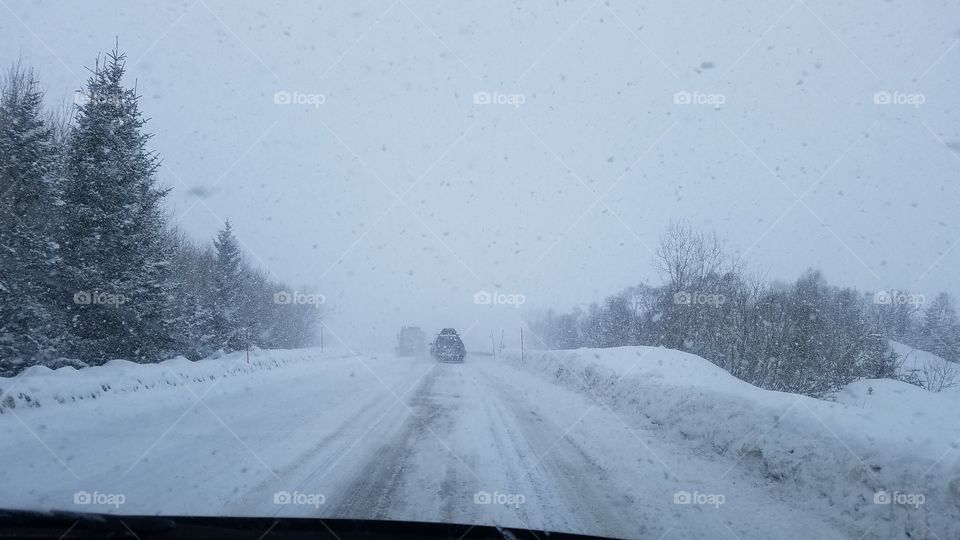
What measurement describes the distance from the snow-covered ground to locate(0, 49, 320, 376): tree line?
22.5ft

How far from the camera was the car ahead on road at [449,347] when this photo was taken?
29.7 metres

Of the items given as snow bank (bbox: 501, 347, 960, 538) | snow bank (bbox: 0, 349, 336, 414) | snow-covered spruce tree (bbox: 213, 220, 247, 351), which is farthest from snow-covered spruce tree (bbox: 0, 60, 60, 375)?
snow bank (bbox: 501, 347, 960, 538)

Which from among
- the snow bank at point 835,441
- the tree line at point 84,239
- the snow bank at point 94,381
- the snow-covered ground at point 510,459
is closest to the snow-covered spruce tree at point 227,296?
the tree line at point 84,239

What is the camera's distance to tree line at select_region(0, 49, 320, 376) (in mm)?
16375

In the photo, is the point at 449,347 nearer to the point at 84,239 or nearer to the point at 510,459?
the point at 84,239

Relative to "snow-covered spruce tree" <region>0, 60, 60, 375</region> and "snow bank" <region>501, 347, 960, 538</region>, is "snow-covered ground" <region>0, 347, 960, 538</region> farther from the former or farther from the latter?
"snow-covered spruce tree" <region>0, 60, 60, 375</region>

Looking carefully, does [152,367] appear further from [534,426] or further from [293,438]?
[534,426]

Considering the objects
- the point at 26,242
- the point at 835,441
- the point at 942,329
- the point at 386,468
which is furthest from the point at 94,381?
the point at 942,329

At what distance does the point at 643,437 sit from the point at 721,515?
3.29 m

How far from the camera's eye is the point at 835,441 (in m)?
5.70

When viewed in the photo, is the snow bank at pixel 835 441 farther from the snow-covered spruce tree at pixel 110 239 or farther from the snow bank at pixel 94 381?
the snow-covered spruce tree at pixel 110 239

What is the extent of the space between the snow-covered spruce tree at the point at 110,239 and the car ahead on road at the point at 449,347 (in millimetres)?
14614

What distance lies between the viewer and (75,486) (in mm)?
5230

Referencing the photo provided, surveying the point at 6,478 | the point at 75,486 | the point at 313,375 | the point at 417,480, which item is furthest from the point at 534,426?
the point at 313,375
